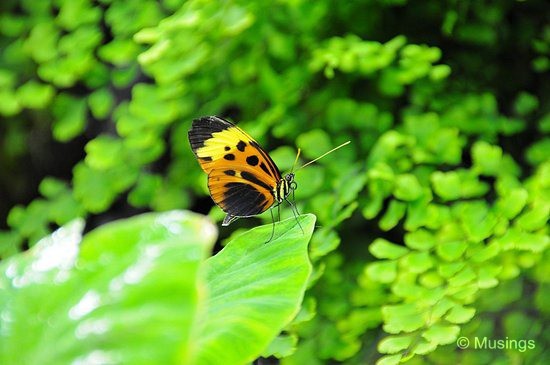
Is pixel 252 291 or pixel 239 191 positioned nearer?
pixel 252 291

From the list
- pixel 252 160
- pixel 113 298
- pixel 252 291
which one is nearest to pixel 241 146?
pixel 252 160

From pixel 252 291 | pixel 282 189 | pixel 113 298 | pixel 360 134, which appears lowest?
pixel 360 134

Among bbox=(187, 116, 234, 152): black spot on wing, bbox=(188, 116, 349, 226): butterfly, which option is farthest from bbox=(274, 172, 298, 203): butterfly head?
bbox=(187, 116, 234, 152): black spot on wing

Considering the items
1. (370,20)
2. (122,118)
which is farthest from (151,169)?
(370,20)

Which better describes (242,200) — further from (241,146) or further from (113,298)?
(113,298)

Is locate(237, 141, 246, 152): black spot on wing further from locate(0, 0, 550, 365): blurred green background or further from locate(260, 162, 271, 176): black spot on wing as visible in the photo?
Result: locate(0, 0, 550, 365): blurred green background

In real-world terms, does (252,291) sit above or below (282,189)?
above

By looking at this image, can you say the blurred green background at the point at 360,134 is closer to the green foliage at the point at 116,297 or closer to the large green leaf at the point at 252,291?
the large green leaf at the point at 252,291
